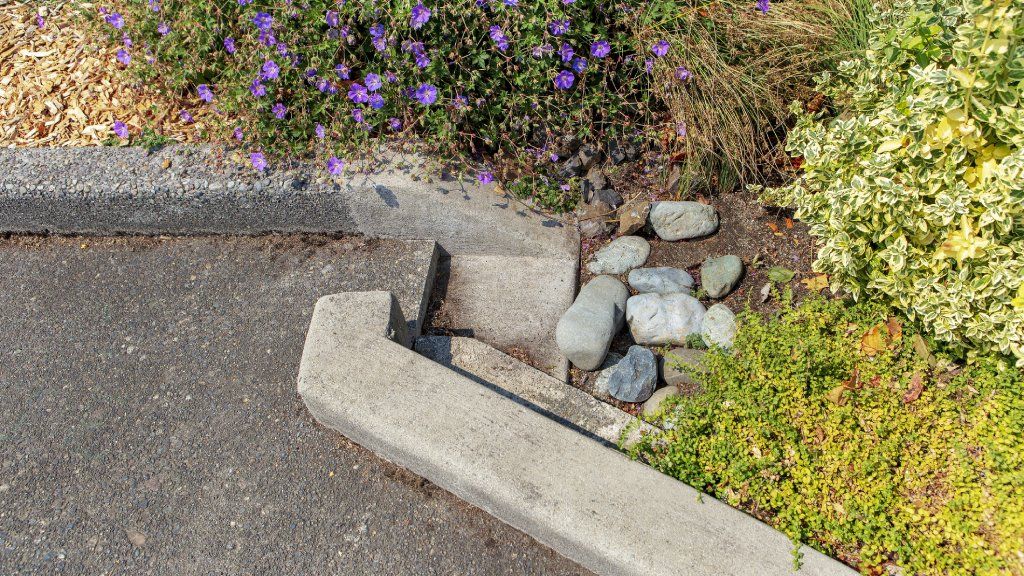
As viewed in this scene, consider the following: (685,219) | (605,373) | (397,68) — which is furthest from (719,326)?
(397,68)

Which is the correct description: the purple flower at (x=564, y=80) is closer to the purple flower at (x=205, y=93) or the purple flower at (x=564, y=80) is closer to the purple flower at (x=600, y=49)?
the purple flower at (x=600, y=49)

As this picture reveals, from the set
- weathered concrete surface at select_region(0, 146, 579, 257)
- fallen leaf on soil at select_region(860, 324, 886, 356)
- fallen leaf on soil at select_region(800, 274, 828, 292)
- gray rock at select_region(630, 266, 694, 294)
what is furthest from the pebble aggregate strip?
fallen leaf on soil at select_region(860, 324, 886, 356)

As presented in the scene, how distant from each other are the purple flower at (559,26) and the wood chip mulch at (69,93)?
62.6 inches

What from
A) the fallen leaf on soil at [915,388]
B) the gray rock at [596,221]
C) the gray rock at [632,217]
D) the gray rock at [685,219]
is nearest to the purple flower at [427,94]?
the gray rock at [596,221]

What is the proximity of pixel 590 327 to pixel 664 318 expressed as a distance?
298 mm

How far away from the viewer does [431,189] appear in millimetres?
2857

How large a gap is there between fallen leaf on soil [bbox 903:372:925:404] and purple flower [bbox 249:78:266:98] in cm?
260

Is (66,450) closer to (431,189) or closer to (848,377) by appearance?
(431,189)

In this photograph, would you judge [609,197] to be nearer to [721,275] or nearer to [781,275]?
[721,275]

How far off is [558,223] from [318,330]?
1.15m

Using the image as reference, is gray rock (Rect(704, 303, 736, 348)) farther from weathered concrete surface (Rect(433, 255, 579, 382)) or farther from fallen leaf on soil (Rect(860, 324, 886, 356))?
weathered concrete surface (Rect(433, 255, 579, 382))

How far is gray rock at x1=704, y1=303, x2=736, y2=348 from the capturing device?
2.57 meters

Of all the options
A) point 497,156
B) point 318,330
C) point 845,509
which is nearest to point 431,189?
point 497,156

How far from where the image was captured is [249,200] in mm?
2922
